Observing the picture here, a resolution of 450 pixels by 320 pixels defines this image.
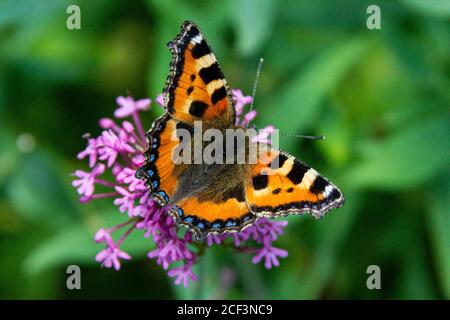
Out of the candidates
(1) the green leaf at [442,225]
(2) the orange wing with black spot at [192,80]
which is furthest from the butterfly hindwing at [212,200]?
(1) the green leaf at [442,225]

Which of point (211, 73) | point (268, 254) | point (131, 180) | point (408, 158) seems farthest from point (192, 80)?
point (408, 158)

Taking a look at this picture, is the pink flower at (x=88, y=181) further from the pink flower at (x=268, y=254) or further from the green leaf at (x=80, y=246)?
the green leaf at (x=80, y=246)

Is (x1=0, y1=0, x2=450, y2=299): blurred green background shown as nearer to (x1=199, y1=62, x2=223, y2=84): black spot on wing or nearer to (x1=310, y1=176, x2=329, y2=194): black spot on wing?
(x1=199, y1=62, x2=223, y2=84): black spot on wing

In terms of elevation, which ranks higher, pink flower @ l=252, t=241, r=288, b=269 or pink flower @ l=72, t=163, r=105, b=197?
pink flower @ l=72, t=163, r=105, b=197

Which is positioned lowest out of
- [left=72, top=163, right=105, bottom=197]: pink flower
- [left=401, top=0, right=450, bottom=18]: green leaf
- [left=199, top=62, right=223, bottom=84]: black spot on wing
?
[left=72, top=163, right=105, bottom=197]: pink flower

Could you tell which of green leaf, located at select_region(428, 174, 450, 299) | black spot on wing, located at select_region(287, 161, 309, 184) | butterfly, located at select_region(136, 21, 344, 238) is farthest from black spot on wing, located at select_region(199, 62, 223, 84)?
green leaf, located at select_region(428, 174, 450, 299)

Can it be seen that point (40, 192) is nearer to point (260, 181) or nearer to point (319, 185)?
point (260, 181)

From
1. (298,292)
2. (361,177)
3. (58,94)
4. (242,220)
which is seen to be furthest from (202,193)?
(58,94)

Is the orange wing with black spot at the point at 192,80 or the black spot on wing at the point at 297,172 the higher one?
the orange wing with black spot at the point at 192,80

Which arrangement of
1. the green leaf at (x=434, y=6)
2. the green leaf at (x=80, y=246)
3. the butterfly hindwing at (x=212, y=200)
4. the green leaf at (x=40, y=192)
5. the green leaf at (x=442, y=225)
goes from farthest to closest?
the green leaf at (x=40, y=192), the green leaf at (x=80, y=246), the green leaf at (x=442, y=225), the green leaf at (x=434, y=6), the butterfly hindwing at (x=212, y=200)
